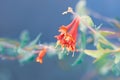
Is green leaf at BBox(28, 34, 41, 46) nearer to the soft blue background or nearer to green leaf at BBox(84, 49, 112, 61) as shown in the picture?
the soft blue background

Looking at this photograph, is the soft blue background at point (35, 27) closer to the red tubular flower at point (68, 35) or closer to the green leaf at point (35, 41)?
the green leaf at point (35, 41)

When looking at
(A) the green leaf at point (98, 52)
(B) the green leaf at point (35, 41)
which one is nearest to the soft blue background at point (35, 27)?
(B) the green leaf at point (35, 41)

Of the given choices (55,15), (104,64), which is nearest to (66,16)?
(55,15)

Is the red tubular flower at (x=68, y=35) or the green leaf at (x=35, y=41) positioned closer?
the red tubular flower at (x=68, y=35)

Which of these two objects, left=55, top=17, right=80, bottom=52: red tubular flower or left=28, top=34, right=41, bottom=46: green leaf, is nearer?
left=55, top=17, right=80, bottom=52: red tubular flower

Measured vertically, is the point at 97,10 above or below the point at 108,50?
above

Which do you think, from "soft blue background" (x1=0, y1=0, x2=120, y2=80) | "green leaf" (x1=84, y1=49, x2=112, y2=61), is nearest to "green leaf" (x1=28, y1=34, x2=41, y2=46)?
"soft blue background" (x1=0, y1=0, x2=120, y2=80)

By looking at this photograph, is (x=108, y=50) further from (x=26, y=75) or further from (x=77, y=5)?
(x=26, y=75)

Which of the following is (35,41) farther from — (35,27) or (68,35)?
(68,35)
